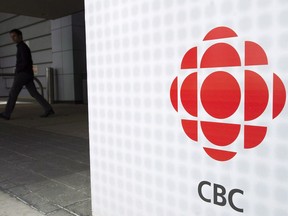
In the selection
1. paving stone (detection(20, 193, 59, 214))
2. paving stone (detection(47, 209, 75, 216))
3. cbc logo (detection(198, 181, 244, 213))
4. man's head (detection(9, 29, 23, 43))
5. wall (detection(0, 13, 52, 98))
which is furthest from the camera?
wall (detection(0, 13, 52, 98))

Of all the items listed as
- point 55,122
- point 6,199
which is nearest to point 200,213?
point 6,199

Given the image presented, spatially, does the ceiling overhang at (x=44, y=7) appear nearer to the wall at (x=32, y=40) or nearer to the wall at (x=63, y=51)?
the wall at (x=63, y=51)

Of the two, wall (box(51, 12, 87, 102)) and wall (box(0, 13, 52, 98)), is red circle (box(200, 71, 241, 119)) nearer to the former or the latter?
wall (box(51, 12, 87, 102))

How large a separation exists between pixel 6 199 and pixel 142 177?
1.32 m

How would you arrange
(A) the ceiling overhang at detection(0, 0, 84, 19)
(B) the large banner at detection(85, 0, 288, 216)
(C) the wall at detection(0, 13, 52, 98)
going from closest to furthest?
(B) the large banner at detection(85, 0, 288, 216) < (A) the ceiling overhang at detection(0, 0, 84, 19) < (C) the wall at detection(0, 13, 52, 98)

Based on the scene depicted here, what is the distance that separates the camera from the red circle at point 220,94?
1.18m

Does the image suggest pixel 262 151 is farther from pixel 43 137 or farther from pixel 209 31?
pixel 43 137

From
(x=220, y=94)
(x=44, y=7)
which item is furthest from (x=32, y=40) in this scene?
(x=220, y=94)

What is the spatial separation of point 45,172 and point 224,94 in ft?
7.35

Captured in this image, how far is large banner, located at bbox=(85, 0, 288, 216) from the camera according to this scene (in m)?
1.09

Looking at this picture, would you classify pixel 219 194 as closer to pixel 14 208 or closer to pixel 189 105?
pixel 189 105

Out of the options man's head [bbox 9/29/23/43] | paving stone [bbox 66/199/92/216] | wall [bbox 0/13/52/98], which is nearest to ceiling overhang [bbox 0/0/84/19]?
wall [bbox 0/13/52/98]

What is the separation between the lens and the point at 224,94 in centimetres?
121

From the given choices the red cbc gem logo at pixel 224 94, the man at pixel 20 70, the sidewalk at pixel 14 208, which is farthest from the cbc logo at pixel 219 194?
the man at pixel 20 70
